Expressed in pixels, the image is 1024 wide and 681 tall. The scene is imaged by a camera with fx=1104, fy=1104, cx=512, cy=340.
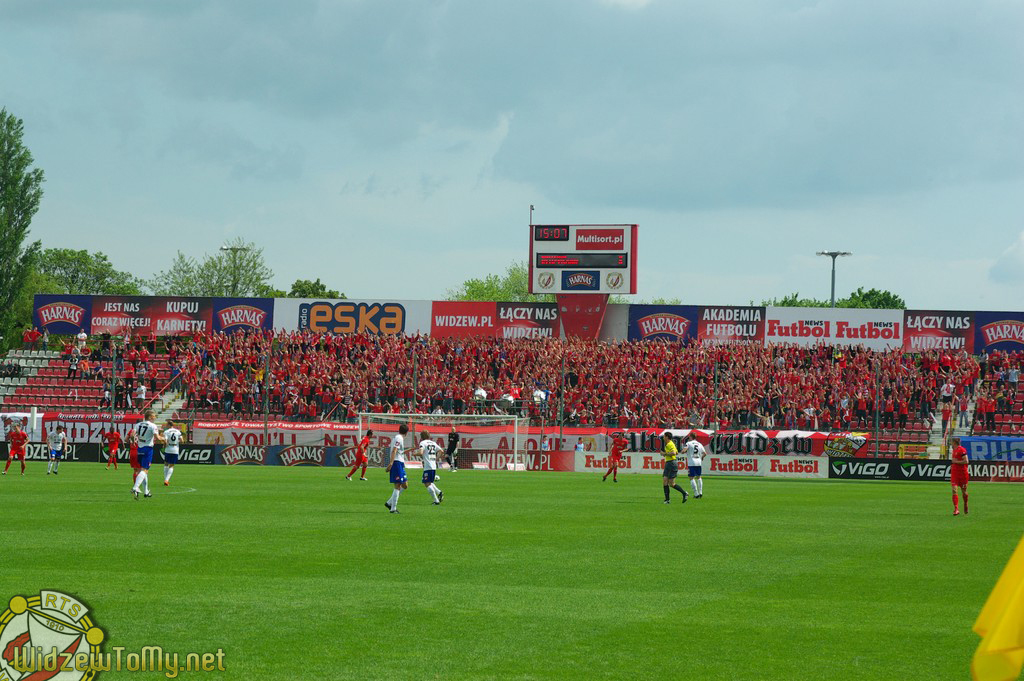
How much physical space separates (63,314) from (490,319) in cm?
3039

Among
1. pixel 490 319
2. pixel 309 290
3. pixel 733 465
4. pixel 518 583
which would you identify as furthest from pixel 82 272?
pixel 518 583

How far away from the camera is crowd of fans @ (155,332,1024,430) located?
59.0 m

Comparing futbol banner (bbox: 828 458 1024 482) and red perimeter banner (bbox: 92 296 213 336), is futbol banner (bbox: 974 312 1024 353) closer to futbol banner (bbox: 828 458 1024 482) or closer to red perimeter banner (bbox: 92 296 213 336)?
futbol banner (bbox: 828 458 1024 482)

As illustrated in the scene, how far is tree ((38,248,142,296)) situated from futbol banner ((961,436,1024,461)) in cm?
10256

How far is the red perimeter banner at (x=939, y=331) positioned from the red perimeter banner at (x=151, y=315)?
4710 cm

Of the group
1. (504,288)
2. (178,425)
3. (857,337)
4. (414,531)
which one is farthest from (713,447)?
(504,288)

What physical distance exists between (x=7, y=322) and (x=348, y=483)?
184ft

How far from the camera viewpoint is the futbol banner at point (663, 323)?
7300 cm

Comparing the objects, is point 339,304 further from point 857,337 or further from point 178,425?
point 857,337

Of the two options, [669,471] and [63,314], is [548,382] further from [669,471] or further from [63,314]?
[63,314]

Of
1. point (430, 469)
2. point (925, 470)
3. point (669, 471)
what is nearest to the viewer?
point (430, 469)

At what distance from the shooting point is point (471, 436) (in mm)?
56031

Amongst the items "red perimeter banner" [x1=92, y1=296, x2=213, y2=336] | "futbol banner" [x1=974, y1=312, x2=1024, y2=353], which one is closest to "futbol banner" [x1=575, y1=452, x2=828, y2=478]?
"futbol banner" [x1=974, y1=312, x2=1024, y2=353]

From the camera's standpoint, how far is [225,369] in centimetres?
6894
